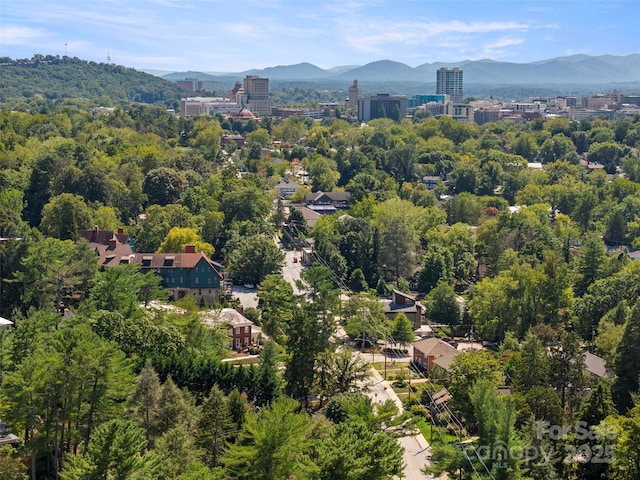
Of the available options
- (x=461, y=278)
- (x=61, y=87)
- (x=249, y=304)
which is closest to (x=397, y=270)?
(x=461, y=278)

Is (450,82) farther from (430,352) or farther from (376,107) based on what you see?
(430,352)

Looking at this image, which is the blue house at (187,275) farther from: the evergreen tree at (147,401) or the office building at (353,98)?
the office building at (353,98)

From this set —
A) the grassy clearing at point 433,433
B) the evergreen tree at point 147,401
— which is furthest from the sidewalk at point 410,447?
the evergreen tree at point 147,401

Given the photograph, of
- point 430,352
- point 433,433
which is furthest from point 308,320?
point 430,352

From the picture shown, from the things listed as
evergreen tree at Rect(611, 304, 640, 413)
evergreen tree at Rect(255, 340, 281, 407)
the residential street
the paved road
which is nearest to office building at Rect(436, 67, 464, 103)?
the residential street

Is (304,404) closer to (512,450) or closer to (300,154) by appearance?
(512,450)
